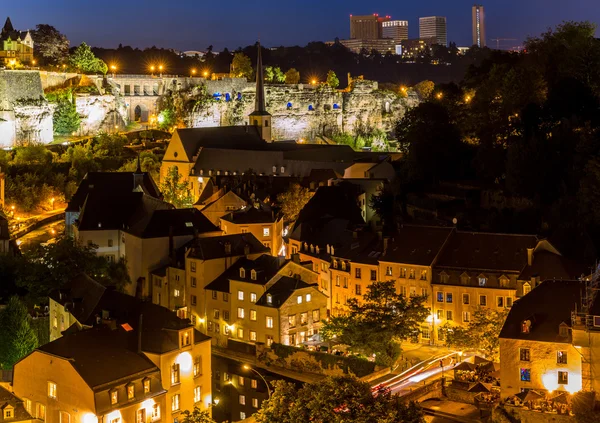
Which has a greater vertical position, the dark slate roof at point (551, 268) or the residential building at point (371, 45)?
the residential building at point (371, 45)

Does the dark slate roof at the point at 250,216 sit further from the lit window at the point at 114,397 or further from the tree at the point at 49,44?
the tree at the point at 49,44

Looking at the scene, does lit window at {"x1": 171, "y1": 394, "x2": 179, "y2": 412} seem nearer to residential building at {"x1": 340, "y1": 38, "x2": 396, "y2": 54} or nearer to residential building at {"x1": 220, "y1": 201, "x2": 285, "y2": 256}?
residential building at {"x1": 220, "y1": 201, "x2": 285, "y2": 256}

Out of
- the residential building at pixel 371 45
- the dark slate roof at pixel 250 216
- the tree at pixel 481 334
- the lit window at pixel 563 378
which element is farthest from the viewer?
the residential building at pixel 371 45

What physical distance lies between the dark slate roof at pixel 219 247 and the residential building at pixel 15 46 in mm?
46265

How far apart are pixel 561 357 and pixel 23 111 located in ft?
191

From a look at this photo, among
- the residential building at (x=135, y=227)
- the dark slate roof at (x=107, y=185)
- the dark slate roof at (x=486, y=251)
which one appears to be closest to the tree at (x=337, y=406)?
the dark slate roof at (x=486, y=251)

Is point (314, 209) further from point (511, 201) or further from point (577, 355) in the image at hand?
point (577, 355)

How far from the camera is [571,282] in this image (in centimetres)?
3497

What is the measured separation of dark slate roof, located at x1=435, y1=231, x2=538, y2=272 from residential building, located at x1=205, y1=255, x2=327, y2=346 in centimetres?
580

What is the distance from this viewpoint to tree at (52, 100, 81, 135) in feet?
281

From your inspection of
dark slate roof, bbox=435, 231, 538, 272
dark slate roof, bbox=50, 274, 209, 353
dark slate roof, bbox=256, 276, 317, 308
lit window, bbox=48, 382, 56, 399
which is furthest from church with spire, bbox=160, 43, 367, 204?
lit window, bbox=48, 382, 56, 399

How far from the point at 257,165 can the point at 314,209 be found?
1951 cm

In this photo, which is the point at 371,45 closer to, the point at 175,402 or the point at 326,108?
the point at 326,108

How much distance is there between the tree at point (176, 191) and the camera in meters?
67.7
